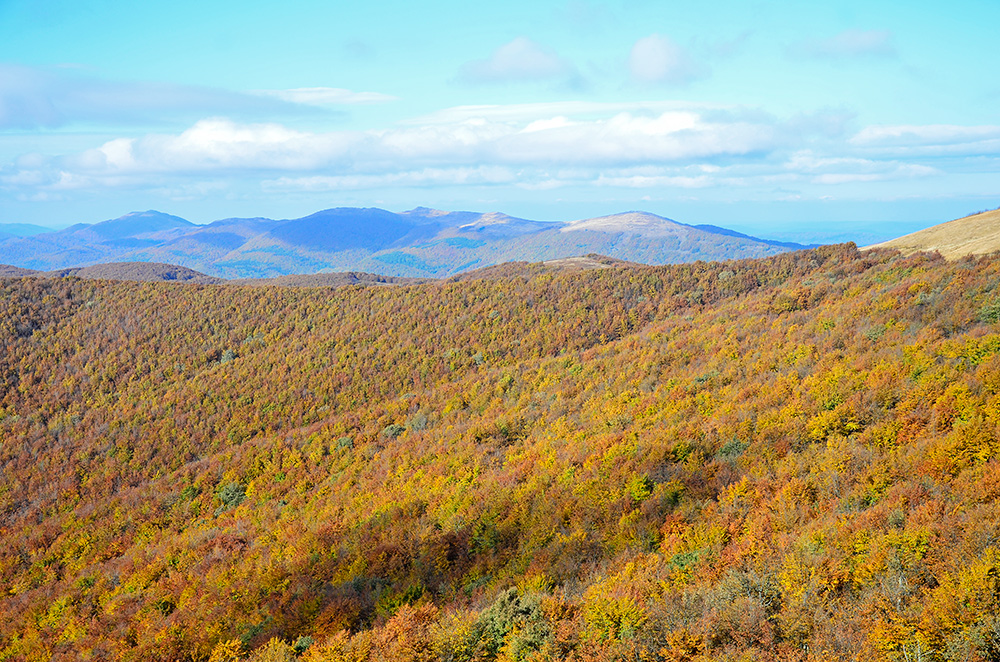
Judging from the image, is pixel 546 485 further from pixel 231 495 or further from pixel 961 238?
pixel 961 238

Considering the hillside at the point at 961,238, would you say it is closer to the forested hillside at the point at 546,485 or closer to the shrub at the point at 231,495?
the forested hillside at the point at 546,485

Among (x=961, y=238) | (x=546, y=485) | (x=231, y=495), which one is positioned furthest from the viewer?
(x=961, y=238)

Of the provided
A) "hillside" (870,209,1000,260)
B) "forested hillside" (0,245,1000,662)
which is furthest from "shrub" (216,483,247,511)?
"hillside" (870,209,1000,260)

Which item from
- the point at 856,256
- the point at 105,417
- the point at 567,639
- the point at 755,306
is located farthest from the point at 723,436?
the point at 105,417

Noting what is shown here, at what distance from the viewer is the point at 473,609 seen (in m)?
11.8

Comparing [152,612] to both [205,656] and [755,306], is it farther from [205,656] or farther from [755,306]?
[755,306]

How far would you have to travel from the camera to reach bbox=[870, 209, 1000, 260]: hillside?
29969 mm

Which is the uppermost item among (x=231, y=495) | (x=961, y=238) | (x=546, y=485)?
(x=961, y=238)

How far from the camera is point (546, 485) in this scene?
17.2m

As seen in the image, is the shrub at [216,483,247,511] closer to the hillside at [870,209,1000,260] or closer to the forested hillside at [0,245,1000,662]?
the forested hillside at [0,245,1000,662]

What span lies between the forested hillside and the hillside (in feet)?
8.68

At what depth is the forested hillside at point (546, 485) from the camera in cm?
909

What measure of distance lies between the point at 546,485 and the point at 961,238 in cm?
3600

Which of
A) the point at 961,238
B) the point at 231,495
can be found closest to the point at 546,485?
the point at 231,495
